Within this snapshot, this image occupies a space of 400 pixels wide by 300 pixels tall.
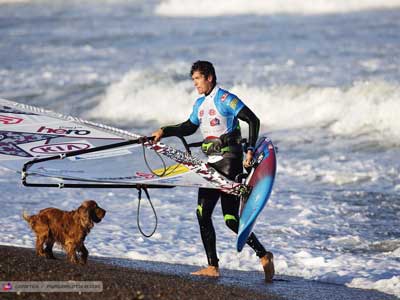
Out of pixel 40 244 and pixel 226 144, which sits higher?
pixel 226 144

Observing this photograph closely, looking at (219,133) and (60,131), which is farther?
(60,131)

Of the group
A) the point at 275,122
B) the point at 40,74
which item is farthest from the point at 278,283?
the point at 40,74

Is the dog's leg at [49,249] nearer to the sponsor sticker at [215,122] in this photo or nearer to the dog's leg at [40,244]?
the dog's leg at [40,244]

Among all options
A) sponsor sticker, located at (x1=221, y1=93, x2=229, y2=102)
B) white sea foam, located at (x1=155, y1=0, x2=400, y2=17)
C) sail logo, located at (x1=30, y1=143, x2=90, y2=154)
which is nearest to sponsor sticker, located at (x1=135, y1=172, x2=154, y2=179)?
sail logo, located at (x1=30, y1=143, x2=90, y2=154)

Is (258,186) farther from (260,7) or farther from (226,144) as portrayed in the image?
(260,7)

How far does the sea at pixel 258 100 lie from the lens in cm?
866

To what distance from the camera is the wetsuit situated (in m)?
6.66

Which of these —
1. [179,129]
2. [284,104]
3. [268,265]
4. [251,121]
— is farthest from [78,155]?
[284,104]

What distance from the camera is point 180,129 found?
6.93m

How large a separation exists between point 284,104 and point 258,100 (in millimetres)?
971

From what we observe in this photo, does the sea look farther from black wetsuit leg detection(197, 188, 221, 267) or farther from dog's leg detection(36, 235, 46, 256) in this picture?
dog's leg detection(36, 235, 46, 256)

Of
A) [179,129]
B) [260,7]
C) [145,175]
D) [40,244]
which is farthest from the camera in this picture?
[260,7]

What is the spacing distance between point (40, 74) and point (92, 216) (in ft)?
58.3

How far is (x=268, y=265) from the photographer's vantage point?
23.0 ft
